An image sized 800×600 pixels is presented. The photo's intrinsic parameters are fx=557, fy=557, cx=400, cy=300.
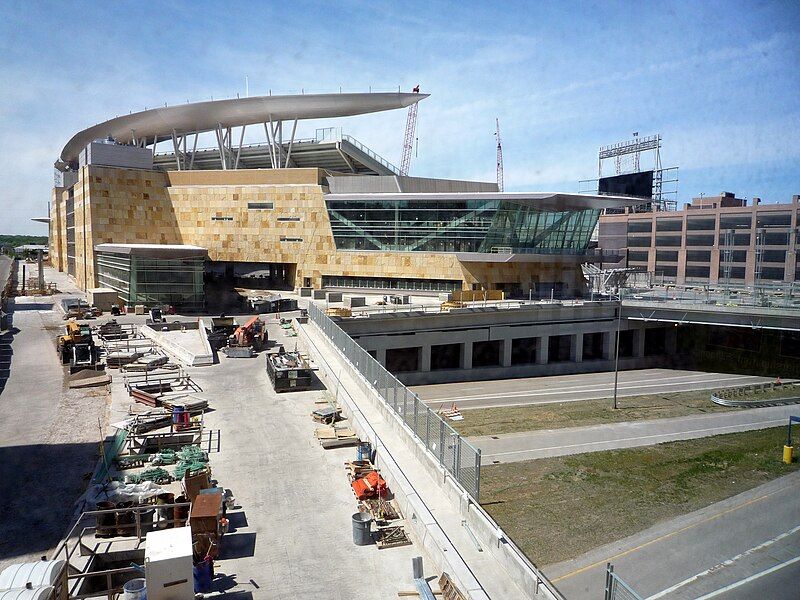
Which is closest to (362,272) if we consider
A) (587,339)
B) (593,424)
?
(587,339)

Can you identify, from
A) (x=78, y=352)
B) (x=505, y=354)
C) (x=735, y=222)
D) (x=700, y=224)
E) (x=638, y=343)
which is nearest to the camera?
(x=78, y=352)

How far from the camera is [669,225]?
52.8 m

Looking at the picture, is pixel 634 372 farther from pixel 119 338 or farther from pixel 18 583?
pixel 18 583

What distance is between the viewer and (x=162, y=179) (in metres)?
46.9

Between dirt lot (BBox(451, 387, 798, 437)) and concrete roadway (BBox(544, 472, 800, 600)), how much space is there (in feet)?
33.7

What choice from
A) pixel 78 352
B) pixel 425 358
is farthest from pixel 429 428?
pixel 425 358

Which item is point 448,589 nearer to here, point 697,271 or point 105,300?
point 105,300

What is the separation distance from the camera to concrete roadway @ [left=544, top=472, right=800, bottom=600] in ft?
16.4

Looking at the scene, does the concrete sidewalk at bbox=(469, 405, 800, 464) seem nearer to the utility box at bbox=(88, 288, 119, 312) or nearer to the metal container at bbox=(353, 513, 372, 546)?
the metal container at bbox=(353, 513, 372, 546)

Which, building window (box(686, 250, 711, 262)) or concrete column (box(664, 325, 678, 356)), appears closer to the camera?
concrete column (box(664, 325, 678, 356))

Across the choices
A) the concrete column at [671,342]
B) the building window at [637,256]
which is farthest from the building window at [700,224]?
the concrete column at [671,342]

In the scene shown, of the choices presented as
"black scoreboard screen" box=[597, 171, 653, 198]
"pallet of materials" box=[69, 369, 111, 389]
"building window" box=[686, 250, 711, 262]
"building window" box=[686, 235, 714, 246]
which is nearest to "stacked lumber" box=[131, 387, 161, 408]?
"pallet of materials" box=[69, 369, 111, 389]

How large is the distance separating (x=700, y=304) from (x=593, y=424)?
16080mm

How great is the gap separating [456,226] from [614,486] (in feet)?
94.7
